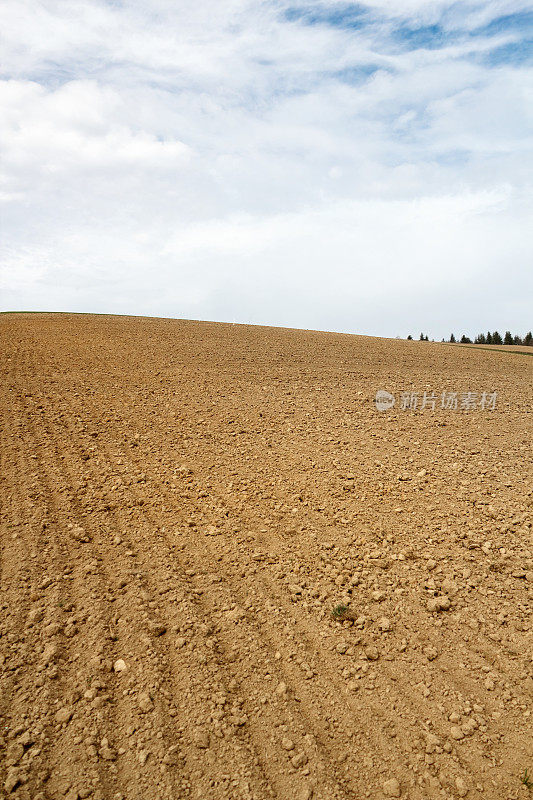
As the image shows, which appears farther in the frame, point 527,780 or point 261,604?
point 261,604

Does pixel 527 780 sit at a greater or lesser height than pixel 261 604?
lesser

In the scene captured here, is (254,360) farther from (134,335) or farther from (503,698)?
(503,698)

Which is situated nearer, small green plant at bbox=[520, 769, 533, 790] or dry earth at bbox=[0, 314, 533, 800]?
small green plant at bbox=[520, 769, 533, 790]

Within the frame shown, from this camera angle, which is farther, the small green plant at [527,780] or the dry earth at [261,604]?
the dry earth at [261,604]


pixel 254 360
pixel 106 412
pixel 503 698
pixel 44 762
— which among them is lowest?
pixel 44 762

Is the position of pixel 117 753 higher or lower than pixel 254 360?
lower

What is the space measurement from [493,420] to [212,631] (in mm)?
6546

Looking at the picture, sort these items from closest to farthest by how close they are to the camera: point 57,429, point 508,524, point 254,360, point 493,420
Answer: point 508,524, point 57,429, point 493,420, point 254,360

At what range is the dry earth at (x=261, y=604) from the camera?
2.75 metres

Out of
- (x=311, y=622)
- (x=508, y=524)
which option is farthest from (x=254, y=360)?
(x=311, y=622)

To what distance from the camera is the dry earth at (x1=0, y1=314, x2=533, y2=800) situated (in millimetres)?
2752

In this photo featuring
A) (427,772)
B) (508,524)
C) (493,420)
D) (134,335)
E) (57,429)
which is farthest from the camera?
(134,335)

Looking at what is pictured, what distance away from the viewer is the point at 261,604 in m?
3.90

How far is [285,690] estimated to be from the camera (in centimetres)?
318
